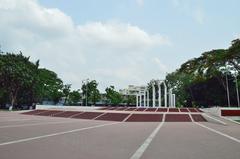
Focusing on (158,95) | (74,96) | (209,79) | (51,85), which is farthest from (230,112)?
(74,96)

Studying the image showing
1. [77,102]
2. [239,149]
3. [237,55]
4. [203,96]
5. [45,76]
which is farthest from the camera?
[77,102]

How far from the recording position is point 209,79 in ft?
192

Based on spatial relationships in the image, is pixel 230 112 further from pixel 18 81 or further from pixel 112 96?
pixel 112 96

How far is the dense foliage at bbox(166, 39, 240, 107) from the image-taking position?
39825 mm

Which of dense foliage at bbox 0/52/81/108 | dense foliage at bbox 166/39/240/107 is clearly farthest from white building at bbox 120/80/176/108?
dense foliage at bbox 0/52/81/108

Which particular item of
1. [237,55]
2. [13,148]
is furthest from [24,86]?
[13,148]

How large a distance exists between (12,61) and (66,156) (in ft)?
155

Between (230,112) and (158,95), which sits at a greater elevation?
(158,95)

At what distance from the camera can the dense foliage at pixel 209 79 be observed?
39825mm

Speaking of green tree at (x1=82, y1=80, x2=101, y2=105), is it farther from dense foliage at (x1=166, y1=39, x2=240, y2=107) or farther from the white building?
dense foliage at (x1=166, y1=39, x2=240, y2=107)

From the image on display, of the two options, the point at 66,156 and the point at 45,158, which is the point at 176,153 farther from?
the point at 45,158

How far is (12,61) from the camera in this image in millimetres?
50406

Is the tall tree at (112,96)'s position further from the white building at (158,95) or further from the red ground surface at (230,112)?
the red ground surface at (230,112)

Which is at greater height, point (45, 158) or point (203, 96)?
point (203, 96)
